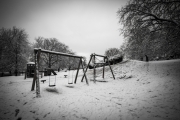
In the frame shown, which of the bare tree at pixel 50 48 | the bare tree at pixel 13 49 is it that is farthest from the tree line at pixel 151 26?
the bare tree at pixel 13 49

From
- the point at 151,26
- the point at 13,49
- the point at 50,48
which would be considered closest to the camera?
the point at 151,26

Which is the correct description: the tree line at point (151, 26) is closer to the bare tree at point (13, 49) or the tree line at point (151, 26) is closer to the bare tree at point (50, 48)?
the bare tree at point (50, 48)

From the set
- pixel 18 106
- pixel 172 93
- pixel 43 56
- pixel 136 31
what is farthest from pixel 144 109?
pixel 43 56

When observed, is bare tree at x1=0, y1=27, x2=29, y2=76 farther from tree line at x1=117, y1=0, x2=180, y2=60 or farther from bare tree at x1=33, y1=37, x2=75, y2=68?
tree line at x1=117, y1=0, x2=180, y2=60

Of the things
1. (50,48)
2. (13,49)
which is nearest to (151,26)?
(13,49)

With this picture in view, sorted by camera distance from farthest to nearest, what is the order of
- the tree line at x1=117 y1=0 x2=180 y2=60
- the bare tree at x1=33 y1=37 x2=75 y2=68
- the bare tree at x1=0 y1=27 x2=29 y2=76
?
1. the bare tree at x1=33 y1=37 x2=75 y2=68
2. the bare tree at x1=0 y1=27 x2=29 y2=76
3. the tree line at x1=117 y1=0 x2=180 y2=60

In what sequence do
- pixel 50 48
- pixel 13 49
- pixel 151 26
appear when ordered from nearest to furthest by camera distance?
pixel 151 26, pixel 13 49, pixel 50 48

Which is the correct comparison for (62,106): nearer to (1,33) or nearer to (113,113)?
(113,113)

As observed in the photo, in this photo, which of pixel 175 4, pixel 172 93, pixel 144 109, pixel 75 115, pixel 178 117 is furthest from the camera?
pixel 175 4

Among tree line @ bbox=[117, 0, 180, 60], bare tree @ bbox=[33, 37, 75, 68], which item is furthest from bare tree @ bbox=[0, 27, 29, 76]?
tree line @ bbox=[117, 0, 180, 60]

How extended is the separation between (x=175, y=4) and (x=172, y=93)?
24.5 ft

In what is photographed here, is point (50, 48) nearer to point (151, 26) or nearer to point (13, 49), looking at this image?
point (13, 49)

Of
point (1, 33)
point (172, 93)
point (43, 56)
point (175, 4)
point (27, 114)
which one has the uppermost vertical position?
point (1, 33)

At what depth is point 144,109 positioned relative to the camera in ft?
9.28
